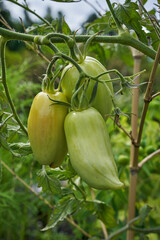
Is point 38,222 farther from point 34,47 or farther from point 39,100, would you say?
point 39,100

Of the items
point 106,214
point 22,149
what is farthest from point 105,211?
point 22,149

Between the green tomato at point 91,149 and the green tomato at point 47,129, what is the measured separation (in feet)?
0.06

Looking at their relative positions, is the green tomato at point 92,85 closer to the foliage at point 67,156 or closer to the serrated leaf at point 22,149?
the foliage at point 67,156

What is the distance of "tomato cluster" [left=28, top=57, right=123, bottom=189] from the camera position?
0.35 meters

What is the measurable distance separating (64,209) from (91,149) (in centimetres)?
30

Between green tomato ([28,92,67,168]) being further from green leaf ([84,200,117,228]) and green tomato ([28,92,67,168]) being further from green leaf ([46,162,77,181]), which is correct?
green leaf ([84,200,117,228])

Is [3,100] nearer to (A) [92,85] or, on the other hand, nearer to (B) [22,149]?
(B) [22,149]

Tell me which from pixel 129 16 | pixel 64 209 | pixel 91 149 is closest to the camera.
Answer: pixel 91 149

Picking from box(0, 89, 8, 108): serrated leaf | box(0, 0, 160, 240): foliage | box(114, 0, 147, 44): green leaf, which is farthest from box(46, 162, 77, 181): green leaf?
box(114, 0, 147, 44): green leaf

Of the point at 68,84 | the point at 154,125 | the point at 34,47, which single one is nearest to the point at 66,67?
the point at 68,84

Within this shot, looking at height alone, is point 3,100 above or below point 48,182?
above

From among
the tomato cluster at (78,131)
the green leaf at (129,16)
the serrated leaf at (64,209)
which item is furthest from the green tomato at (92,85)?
the serrated leaf at (64,209)

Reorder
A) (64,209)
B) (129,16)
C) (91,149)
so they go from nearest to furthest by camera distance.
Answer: (91,149), (129,16), (64,209)

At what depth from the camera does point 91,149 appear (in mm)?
351
